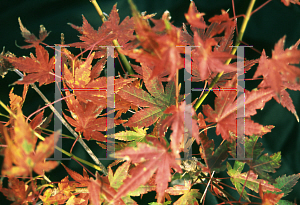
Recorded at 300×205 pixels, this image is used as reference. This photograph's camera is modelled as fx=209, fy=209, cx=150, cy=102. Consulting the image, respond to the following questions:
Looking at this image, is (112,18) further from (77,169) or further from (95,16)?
(77,169)

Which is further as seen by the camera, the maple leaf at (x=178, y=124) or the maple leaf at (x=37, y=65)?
the maple leaf at (x=37, y=65)

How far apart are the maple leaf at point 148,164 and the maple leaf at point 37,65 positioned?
0.84 feet

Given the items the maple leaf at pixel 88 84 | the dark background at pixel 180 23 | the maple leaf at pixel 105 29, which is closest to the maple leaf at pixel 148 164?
the maple leaf at pixel 88 84

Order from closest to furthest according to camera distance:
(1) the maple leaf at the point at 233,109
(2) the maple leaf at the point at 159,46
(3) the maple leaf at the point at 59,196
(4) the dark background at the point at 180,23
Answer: (2) the maple leaf at the point at 159,46
(1) the maple leaf at the point at 233,109
(3) the maple leaf at the point at 59,196
(4) the dark background at the point at 180,23

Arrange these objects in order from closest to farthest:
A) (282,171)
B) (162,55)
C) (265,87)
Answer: (162,55), (265,87), (282,171)

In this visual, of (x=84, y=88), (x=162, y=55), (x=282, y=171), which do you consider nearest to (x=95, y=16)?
(x=84, y=88)

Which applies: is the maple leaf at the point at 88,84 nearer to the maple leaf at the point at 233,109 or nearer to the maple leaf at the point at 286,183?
the maple leaf at the point at 233,109

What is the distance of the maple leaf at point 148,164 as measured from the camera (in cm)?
33

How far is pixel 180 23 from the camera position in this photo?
80 cm

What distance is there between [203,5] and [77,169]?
772 mm

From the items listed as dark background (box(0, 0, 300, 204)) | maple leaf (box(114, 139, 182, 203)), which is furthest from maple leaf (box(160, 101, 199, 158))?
dark background (box(0, 0, 300, 204))

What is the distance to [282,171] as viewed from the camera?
76cm

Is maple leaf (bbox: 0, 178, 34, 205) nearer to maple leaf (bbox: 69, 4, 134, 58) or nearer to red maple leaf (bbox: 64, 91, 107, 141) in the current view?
red maple leaf (bbox: 64, 91, 107, 141)

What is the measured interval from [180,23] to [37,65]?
546 mm
